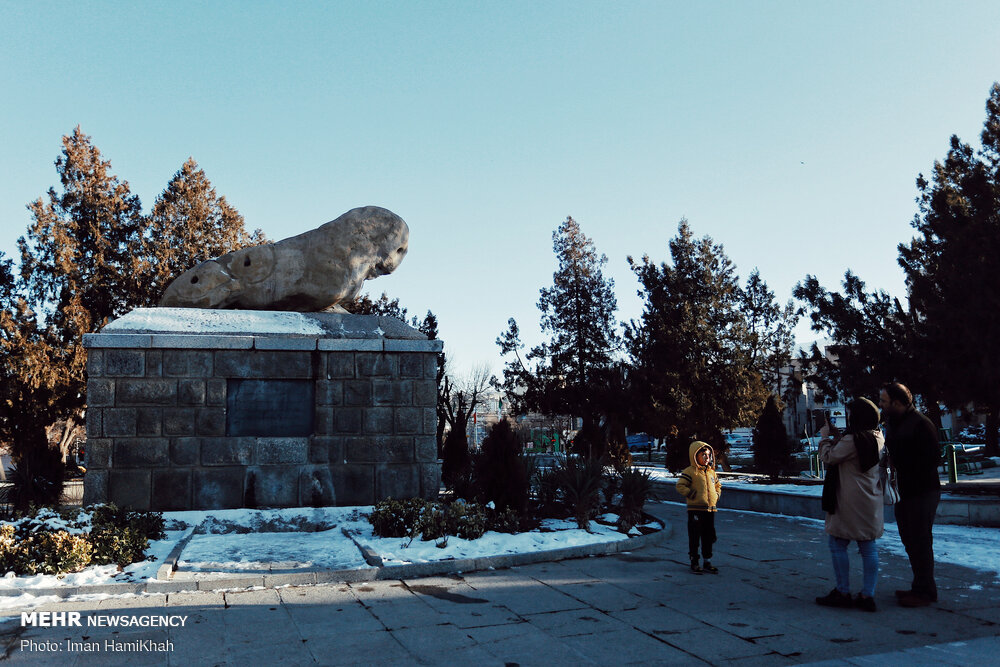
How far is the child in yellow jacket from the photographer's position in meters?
7.32

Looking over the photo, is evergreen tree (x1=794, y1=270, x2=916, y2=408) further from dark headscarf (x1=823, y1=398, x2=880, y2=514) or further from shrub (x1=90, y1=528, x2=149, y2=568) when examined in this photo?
shrub (x1=90, y1=528, x2=149, y2=568)

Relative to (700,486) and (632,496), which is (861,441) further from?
(632,496)

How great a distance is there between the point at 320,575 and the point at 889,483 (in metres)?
5.17

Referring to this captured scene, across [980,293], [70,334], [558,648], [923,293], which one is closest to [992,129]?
[923,293]

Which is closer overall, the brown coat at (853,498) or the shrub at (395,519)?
the brown coat at (853,498)

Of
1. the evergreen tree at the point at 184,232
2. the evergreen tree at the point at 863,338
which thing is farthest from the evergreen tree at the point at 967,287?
the evergreen tree at the point at 184,232

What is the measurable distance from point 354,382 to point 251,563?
347cm

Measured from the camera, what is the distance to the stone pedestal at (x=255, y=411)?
940 cm

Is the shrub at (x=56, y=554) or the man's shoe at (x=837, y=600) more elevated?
the shrub at (x=56, y=554)

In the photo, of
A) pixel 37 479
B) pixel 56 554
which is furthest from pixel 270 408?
pixel 37 479

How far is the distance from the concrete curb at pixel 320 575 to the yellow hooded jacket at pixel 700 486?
1.38 meters

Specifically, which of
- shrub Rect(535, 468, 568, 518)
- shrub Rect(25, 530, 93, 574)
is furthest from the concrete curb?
shrub Rect(535, 468, 568, 518)

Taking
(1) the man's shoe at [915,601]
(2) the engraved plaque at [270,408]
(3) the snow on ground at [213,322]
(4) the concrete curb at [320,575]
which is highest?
(3) the snow on ground at [213,322]

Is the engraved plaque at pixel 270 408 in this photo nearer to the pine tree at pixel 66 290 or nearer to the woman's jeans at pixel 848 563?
the woman's jeans at pixel 848 563
